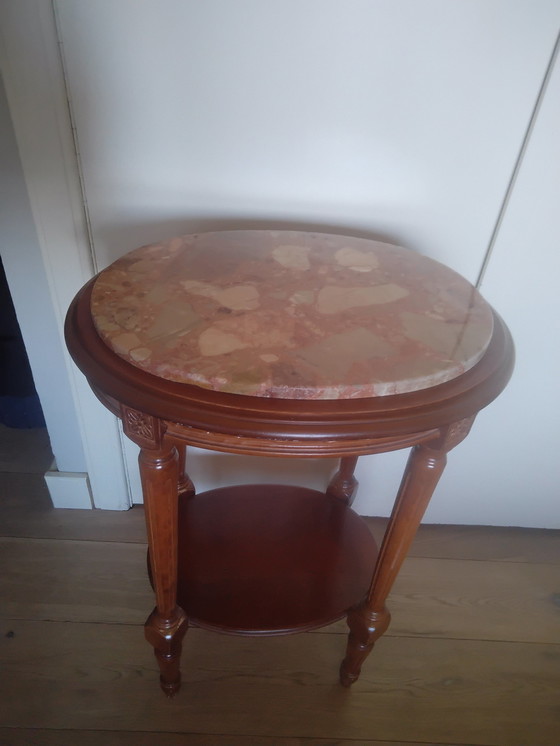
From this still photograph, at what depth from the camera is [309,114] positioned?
0.81 meters

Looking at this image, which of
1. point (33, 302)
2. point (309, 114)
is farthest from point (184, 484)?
point (309, 114)

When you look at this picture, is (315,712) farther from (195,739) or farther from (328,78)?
(328,78)

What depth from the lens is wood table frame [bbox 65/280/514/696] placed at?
52cm

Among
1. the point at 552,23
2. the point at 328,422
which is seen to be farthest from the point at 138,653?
the point at 552,23

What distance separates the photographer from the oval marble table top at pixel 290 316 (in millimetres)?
545

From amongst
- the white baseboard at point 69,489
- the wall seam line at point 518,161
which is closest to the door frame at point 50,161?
the white baseboard at point 69,489

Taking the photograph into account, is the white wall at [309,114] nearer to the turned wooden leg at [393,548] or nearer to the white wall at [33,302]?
the white wall at [33,302]

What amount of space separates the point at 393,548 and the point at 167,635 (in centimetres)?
39

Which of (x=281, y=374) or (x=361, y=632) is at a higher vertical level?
(x=281, y=374)

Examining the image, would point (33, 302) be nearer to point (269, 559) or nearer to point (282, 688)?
point (269, 559)

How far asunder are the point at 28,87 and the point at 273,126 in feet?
1.23

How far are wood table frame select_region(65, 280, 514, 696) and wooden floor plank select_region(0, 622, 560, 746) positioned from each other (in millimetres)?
438

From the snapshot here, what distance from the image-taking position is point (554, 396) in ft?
3.72

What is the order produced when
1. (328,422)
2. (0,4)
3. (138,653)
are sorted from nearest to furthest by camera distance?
1. (328,422)
2. (0,4)
3. (138,653)
